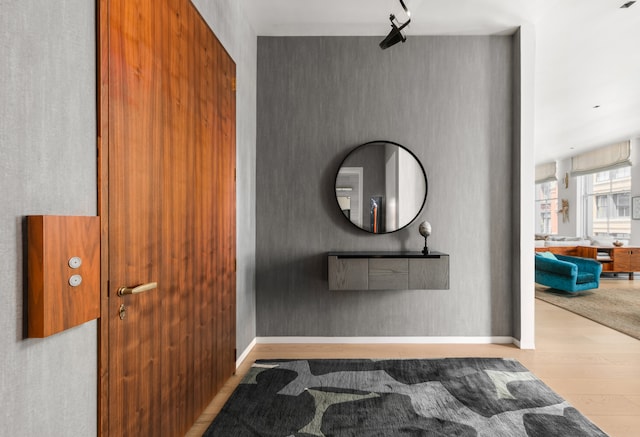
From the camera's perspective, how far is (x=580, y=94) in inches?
187

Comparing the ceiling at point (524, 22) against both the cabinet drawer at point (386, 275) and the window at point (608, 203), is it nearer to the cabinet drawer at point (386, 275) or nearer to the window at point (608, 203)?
the cabinet drawer at point (386, 275)

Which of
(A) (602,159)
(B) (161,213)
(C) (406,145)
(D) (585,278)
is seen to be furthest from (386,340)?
(A) (602,159)

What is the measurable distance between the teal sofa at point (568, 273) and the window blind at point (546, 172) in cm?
467

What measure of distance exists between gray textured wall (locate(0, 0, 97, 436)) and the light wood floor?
1034mm

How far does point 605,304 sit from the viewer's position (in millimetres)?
4758

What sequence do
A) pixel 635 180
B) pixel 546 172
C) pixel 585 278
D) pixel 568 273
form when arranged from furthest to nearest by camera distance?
pixel 546 172 < pixel 635 180 < pixel 585 278 < pixel 568 273

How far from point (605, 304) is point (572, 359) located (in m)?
2.46

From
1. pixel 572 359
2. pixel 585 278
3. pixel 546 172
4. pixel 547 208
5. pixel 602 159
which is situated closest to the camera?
pixel 572 359

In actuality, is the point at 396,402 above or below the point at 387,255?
below

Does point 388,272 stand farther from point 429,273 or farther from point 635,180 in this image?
point 635,180

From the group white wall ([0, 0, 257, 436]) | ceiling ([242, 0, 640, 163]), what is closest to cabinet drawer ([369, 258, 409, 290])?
ceiling ([242, 0, 640, 163])

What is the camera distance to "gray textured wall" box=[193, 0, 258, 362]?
266 centimetres

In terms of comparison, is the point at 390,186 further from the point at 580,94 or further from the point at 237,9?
the point at 580,94

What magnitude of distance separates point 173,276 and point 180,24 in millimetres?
1155
